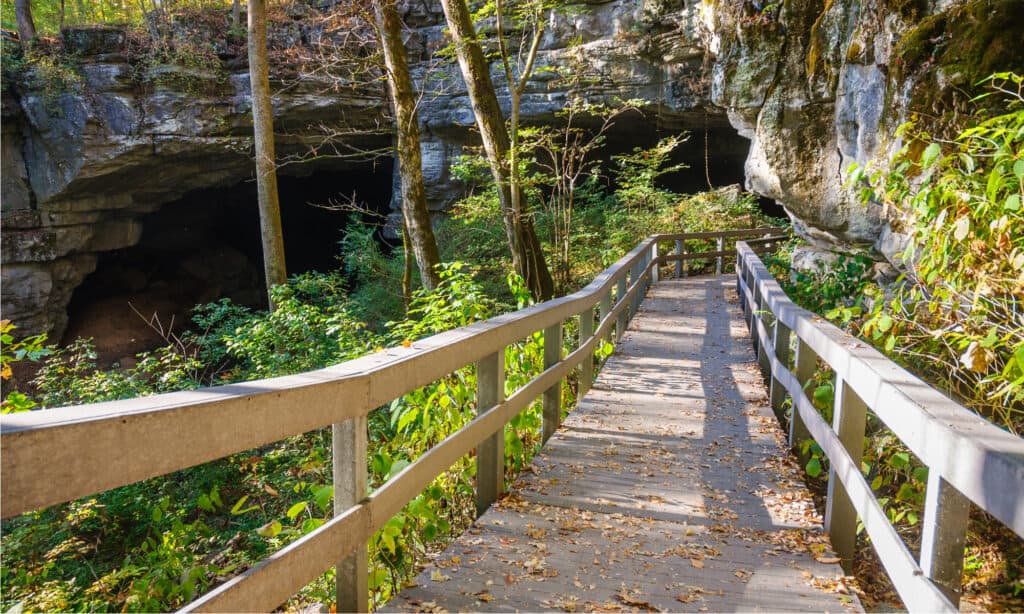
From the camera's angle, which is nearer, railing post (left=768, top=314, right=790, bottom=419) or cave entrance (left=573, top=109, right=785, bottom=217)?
railing post (left=768, top=314, right=790, bottom=419)

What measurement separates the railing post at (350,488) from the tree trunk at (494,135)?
657 centimetres

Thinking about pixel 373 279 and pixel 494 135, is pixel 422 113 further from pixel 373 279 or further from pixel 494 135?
pixel 494 135

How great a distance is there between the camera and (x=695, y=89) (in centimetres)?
1677

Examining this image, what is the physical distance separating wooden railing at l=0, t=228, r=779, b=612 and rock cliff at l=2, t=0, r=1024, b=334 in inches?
297

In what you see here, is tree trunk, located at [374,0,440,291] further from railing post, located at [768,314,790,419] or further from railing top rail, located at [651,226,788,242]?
railing top rail, located at [651,226,788,242]

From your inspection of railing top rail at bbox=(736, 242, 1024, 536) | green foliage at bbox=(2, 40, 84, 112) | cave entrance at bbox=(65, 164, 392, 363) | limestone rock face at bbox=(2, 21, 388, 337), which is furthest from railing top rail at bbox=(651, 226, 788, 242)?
green foliage at bbox=(2, 40, 84, 112)

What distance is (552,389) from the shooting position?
4.70m

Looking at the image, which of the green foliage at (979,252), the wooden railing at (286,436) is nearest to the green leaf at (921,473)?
the green foliage at (979,252)

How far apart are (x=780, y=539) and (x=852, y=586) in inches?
18.3

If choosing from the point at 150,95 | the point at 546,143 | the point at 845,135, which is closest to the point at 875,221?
the point at 845,135

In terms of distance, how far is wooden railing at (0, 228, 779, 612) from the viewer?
117 centimetres

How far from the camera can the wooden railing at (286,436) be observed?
1.17 m

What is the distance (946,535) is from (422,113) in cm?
1921

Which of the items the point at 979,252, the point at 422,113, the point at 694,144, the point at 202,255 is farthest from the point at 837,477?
the point at 202,255
